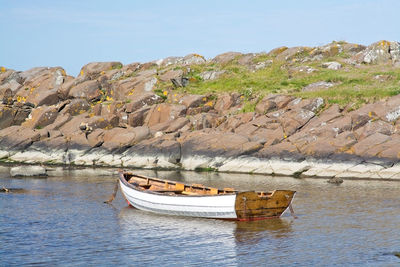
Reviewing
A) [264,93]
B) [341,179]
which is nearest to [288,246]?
[341,179]

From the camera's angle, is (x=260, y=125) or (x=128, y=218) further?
(x=260, y=125)

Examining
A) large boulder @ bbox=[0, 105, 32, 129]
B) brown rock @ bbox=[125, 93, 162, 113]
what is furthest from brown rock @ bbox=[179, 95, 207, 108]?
large boulder @ bbox=[0, 105, 32, 129]

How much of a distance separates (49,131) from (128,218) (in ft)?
104

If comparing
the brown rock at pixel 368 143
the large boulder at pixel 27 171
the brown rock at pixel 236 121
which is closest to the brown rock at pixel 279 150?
the brown rock at pixel 368 143

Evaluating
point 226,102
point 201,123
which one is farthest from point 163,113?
point 226,102

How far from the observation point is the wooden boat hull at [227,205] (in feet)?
90.6

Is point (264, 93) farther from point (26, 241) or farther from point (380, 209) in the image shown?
point (26, 241)

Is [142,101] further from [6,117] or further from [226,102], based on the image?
[6,117]

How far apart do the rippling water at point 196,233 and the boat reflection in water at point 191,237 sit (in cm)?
4

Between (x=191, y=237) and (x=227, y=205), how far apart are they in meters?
3.29

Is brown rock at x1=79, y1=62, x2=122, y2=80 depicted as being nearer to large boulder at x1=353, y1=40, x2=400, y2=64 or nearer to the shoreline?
the shoreline

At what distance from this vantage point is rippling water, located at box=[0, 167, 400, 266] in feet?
70.1

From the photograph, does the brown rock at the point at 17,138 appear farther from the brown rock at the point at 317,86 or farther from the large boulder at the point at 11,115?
the brown rock at the point at 317,86

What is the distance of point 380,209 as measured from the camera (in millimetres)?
30984
